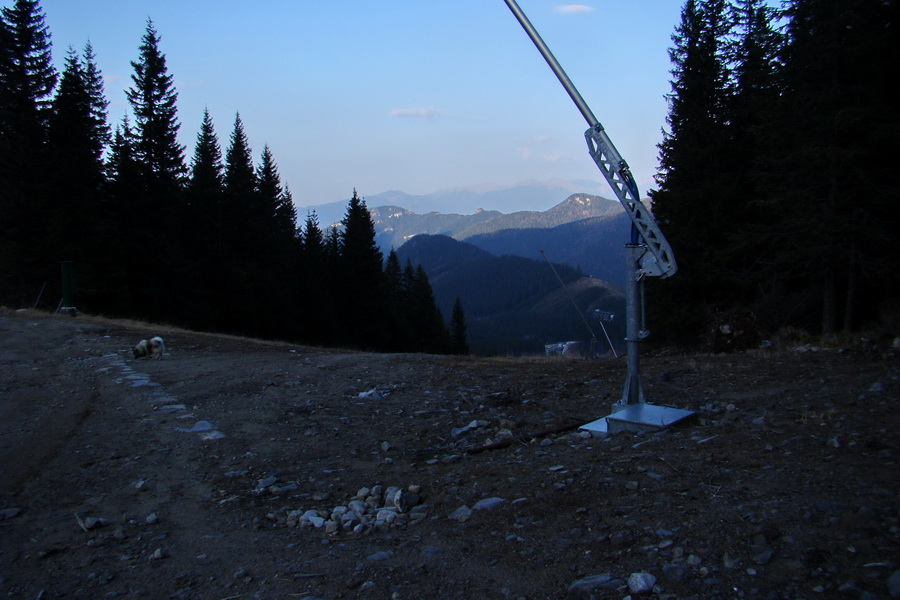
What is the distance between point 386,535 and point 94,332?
1376 centimetres

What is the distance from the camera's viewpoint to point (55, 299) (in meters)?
27.0

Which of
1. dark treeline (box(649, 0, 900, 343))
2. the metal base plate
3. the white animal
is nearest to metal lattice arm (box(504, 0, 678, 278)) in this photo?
the metal base plate

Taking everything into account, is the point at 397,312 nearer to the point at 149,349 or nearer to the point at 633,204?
the point at 149,349

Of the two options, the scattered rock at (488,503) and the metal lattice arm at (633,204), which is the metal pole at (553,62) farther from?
the scattered rock at (488,503)

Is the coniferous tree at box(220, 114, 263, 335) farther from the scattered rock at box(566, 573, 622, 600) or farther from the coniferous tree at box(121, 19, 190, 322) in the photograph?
the scattered rock at box(566, 573, 622, 600)

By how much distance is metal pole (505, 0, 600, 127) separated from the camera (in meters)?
5.68

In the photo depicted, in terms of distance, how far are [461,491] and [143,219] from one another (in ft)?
111

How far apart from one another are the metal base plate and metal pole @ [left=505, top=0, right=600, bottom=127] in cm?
276

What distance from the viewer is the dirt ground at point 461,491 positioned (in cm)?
288

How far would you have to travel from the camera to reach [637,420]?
5.27 meters

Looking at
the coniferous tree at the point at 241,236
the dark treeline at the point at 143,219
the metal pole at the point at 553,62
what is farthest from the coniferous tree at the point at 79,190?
the metal pole at the point at 553,62

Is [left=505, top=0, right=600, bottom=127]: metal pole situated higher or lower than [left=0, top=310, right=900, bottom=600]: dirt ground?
higher

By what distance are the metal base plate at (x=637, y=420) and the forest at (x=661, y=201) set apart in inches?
308

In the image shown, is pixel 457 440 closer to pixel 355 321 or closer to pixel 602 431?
pixel 602 431
